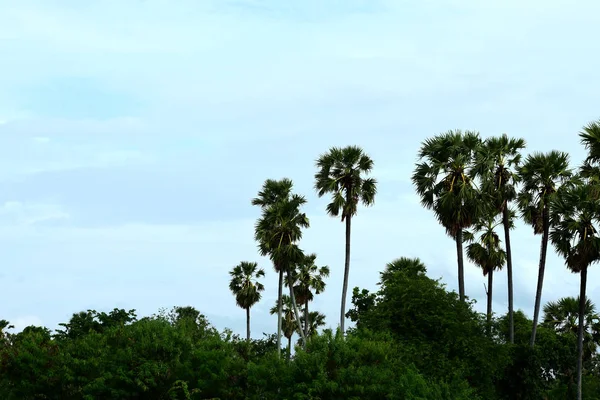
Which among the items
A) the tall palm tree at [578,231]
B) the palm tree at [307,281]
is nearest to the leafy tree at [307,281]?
the palm tree at [307,281]

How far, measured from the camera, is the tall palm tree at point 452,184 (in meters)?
65.5

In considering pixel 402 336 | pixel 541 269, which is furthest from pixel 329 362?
pixel 541 269

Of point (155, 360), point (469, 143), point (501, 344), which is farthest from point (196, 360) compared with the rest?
point (469, 143)

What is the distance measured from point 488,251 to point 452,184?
54.9ft

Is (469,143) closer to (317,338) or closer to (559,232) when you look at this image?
(559,232)

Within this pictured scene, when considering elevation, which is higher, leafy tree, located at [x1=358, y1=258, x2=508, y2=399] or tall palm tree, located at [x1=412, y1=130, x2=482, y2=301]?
tall palm tree, located at [x1=412, y1=130, x2=482, y2=301]

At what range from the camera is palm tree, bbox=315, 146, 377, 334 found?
239ft

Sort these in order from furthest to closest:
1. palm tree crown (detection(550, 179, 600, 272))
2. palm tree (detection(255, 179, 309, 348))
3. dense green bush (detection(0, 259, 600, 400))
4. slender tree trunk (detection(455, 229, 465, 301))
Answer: palm tree (detection(255, 179, 309, 348)) → slender tree trunk (detection(455, 229, 465, 301)) → palm tree crown (detection(550, 179, 600, 272)) → dense green bush (detection(0, 259, 600, 400))

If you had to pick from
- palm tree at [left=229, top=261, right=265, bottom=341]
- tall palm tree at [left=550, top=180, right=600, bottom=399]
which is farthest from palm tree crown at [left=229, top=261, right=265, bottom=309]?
tall palm tree at [left=550, top=180, right=600, bottom=399]

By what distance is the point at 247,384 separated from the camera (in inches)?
1977

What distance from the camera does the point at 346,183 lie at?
73.2 metres

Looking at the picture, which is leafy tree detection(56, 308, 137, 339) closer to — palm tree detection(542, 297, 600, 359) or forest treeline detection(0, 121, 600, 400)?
forest treeline detection(0, 121, 600, 400)

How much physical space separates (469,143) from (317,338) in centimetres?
2651

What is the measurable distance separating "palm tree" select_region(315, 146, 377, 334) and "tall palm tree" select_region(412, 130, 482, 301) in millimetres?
5641
